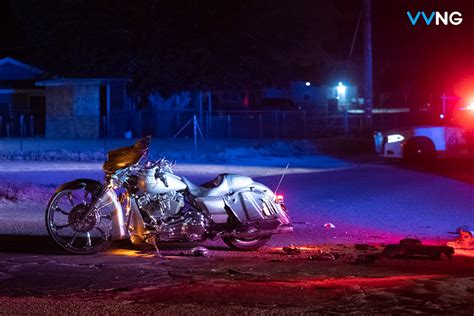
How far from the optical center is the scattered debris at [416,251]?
406 inches

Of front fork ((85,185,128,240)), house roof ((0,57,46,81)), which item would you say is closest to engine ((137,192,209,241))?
front fork ((85,185,128,240))

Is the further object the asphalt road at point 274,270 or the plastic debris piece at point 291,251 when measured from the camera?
the plastic debris piece at point 291,251

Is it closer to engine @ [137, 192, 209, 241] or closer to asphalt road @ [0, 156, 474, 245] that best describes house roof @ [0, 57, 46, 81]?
asphalt road @ [0, 156, 474, 245]

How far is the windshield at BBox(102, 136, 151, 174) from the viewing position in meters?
10.2

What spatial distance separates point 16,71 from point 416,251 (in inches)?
1642

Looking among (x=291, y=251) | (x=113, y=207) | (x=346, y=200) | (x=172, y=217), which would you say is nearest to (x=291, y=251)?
(x=291, y=251)

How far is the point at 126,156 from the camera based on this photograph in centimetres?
1020

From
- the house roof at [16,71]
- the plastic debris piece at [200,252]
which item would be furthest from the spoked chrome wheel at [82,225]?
the house roof at [16,71]

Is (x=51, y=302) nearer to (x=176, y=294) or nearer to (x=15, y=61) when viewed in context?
(x=176, y=294)

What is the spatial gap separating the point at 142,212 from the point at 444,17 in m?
44.3

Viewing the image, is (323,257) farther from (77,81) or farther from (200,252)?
(77,81)

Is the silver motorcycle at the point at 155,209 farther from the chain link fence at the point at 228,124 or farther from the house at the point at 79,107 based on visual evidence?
the chain link fence at the point at 228,124

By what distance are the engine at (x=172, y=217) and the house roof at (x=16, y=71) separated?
39499 millimetres

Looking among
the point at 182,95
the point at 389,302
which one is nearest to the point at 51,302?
the point at 389,302
